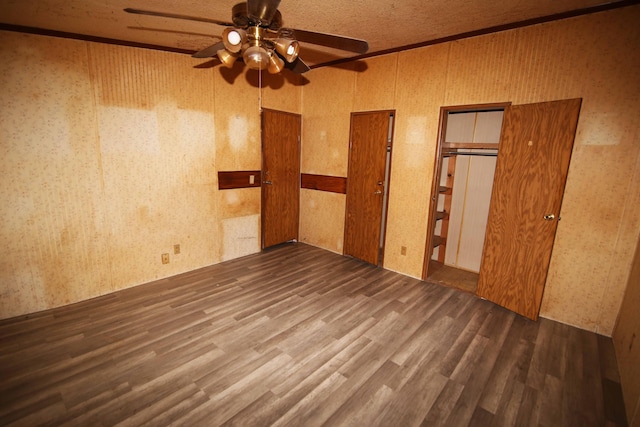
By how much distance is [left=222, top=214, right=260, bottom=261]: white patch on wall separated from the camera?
14.0ft

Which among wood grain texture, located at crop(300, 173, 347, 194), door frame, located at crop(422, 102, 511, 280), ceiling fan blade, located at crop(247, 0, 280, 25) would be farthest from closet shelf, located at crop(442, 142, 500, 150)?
ceiling fan blade, located at crop(247, 0, 280, 25)

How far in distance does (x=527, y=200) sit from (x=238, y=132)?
358 cm

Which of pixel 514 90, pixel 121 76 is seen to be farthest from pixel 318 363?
pixel 121 76

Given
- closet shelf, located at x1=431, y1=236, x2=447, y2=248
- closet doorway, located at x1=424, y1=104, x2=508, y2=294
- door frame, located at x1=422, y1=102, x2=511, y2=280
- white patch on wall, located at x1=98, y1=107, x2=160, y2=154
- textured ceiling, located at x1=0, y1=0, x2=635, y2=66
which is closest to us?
textured ceiling, located at x1=0, y1=0, x2=635, y2=66

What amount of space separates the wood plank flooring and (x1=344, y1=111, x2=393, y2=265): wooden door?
1052mm

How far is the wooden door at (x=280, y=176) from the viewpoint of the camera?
4.56m

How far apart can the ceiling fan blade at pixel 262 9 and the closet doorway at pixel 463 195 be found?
2.54 m

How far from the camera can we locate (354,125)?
4.29m

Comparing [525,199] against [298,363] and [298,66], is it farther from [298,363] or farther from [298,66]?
[298,363]

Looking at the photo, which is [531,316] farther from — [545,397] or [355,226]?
[355,226]

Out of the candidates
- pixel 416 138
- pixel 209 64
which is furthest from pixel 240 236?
pixel 416 138

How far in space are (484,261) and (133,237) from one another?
13.0 feet

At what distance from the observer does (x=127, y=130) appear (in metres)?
3.21

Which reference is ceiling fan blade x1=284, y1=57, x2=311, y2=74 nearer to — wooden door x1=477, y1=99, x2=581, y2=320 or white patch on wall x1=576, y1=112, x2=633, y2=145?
wooden door x1=477, y1=99, x2=581, y2=320
